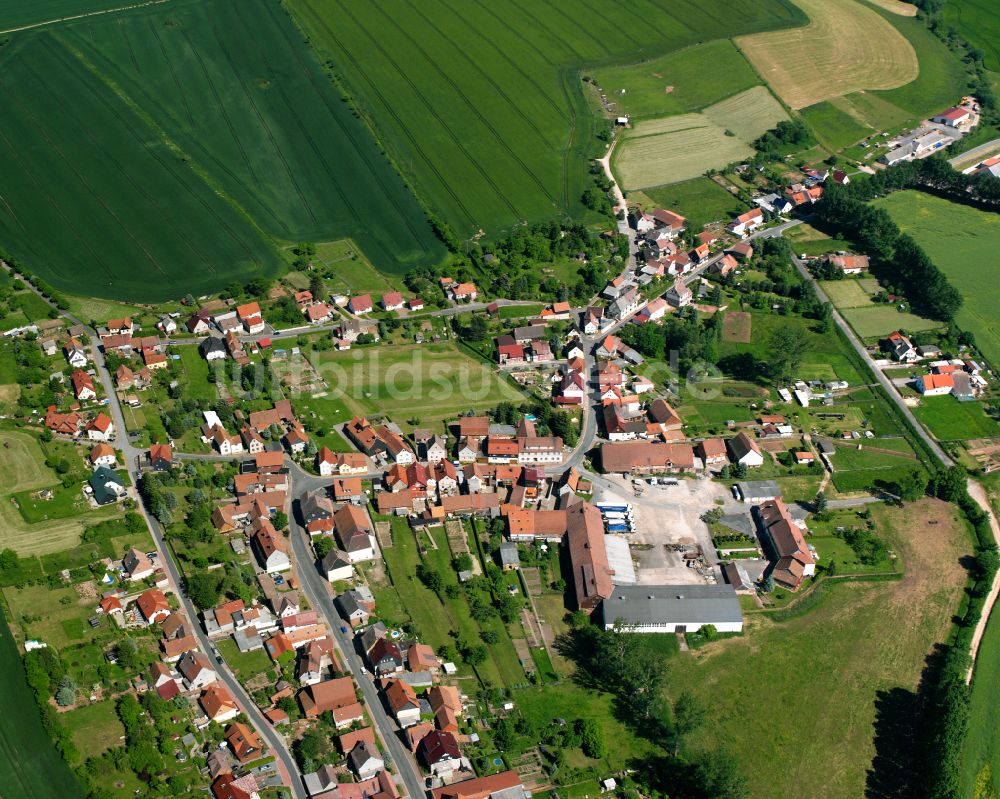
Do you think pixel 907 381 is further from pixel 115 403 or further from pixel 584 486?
pixel 115 403

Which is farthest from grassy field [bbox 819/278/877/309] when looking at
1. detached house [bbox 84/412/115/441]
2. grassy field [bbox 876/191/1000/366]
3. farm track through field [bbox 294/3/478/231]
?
detached house [bbox 84/412/115/441]

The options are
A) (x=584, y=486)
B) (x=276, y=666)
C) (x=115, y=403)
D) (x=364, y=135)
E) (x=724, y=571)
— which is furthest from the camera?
(x=364, y=135)

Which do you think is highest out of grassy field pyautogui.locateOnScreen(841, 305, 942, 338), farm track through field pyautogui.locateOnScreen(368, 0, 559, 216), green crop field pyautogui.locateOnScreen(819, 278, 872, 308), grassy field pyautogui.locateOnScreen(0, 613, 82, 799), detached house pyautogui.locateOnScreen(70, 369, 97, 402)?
farm track through field pyautogui.locateOnScreen(368, 0, 559, 216)

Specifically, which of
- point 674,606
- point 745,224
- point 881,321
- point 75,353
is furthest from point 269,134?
point 674,606

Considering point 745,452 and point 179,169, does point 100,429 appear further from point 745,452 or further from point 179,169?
point 745,452

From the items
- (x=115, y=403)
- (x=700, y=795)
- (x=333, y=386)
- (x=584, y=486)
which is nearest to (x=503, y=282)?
(x=333, y=386)

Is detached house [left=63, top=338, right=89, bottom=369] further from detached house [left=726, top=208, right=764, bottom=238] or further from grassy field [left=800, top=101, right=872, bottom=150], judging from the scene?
grassy field [left=800, top=101, right=872, bottom=150]
